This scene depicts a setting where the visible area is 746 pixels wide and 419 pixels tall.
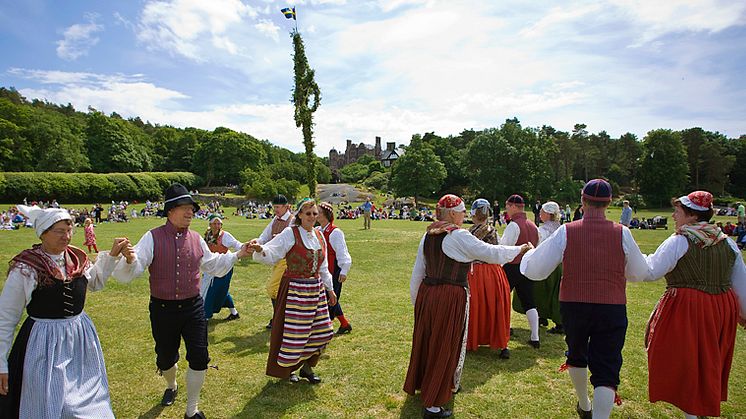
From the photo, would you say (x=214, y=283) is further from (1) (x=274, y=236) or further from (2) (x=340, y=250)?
(2) (x=340, y=250)

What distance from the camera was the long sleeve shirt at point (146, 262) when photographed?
11.9 ft

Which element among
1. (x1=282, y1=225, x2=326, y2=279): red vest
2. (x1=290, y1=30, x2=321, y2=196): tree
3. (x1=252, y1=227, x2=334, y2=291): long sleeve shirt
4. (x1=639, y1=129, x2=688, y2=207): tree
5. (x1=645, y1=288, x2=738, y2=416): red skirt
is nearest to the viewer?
(x1=645, y1=288, x2=738, y2=416): red skirt

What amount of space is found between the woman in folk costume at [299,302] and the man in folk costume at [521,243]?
267 cm

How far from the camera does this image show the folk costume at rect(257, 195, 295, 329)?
6.06 m

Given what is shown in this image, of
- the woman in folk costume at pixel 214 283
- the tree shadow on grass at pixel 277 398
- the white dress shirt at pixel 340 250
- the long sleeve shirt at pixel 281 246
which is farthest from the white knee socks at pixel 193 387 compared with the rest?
the woman in folk costume at pixel 214 283

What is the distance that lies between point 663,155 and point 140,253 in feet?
207

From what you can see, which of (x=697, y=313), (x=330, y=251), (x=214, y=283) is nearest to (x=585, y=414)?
(x=697, y=313)

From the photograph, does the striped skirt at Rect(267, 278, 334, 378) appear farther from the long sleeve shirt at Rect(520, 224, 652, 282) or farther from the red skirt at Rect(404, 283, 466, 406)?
the long sleeve shirt at Rect(520, 224, 652, 282)

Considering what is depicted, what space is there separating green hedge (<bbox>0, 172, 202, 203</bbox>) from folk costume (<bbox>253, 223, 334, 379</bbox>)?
49.6 meters

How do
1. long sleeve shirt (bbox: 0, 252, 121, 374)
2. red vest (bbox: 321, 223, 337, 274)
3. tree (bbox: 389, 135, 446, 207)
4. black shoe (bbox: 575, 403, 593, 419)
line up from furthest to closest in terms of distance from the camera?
tree (bbox: 389, 135, 446, 207), red vest (bbox: 321, 223, 337, 274), black shoe (bbox: 575, 403, 593, 419), long sleeve shirt (bbox: 0, 252, 121, 374)

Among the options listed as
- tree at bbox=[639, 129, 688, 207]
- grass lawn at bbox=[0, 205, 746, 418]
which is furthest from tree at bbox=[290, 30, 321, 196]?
tree at bbox=[639, 129, 688, 207]

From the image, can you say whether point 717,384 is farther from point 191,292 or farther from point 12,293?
point 12,293

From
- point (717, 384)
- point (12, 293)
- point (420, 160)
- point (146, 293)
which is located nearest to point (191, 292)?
point (12, 293)

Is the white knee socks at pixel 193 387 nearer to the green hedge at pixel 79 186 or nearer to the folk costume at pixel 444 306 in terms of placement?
the folk costume at pixel 444 306
